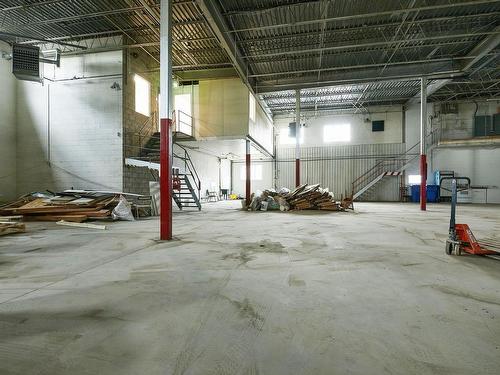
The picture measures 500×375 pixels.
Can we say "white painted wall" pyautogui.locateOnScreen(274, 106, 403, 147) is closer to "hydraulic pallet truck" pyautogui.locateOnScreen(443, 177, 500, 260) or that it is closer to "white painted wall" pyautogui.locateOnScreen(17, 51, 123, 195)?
"white painted wall" pyautogui.locateOnScreen(17, 51, 123, 195)

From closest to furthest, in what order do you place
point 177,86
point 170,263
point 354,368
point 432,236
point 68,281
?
point 354,368, point 68,281, point 170,263, point 432,236, point 177,86

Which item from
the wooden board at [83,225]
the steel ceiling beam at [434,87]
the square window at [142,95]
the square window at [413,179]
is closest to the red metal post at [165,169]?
the wooden board at [83,225]

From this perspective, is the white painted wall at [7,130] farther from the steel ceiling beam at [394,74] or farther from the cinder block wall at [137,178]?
the steel ceiling beam at [394,74]

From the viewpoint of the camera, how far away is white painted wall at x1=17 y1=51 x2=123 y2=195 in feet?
35.3

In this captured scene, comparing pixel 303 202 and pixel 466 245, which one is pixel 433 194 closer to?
pixel 303 202

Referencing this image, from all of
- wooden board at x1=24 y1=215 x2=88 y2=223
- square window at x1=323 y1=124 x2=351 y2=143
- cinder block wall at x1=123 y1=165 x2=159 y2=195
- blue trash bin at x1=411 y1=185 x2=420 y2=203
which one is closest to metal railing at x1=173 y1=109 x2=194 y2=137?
cinder block wall at x1=123 y1=165 x2=159 y2=195

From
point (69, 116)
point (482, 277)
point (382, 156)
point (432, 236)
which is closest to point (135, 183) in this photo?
point (69, 116)

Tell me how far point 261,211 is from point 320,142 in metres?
12.0

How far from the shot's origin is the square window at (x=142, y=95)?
464 inches

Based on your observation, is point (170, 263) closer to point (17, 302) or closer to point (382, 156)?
point (17, 302)

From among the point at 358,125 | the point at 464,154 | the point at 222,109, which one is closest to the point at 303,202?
the point at 222,109

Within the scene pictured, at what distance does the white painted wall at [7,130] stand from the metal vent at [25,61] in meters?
2.35

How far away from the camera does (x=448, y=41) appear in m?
10.8

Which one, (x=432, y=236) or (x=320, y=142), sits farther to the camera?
(x=320, y=142)
